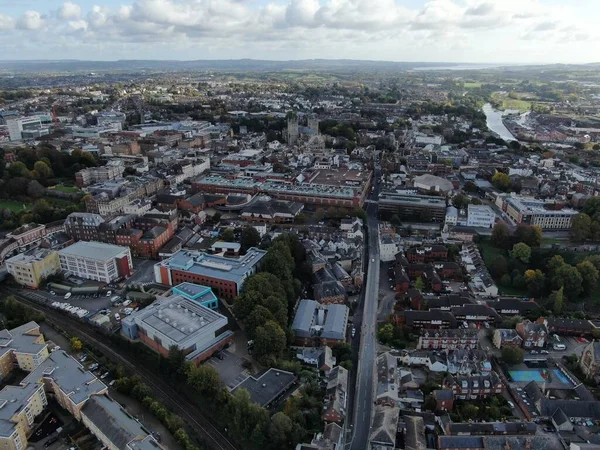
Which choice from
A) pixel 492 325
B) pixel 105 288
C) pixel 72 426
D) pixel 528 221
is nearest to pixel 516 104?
pixel 528 221

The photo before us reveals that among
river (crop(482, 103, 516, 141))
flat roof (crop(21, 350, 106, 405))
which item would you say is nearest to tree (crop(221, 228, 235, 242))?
flat roof (crop(21, 350, 106, 405))

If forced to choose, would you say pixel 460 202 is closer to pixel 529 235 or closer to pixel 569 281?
pixel 529 235

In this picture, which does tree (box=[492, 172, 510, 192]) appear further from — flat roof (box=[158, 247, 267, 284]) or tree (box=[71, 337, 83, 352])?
tree (box=[71, 337, 83, 352])

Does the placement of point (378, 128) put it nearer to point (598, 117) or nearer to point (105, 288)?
point (598, 117)

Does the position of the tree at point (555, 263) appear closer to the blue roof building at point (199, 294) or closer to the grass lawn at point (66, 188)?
the blue roof building at point (199, 294)

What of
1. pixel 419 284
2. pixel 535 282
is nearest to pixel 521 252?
pixel 535 282
